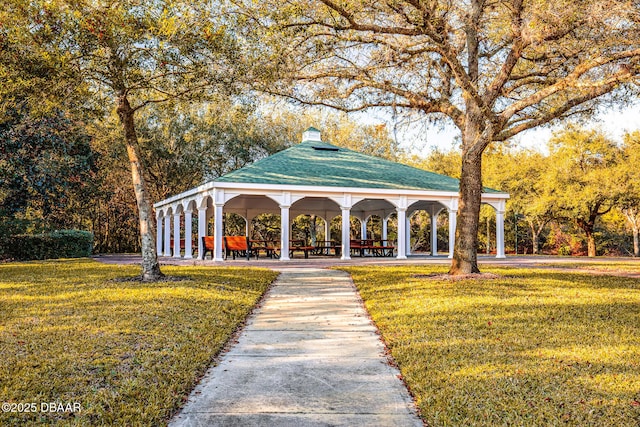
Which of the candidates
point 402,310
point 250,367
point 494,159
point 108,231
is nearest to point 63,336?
point 250,367

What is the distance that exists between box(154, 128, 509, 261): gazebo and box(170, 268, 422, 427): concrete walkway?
11.4m

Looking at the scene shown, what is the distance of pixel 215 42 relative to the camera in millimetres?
10336

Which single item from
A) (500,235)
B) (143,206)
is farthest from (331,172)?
(143,206)

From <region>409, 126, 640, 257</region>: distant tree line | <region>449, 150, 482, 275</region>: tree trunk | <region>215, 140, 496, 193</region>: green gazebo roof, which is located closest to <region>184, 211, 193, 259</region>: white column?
<region>215, 140, 496, 193</region>: green gazebo roof

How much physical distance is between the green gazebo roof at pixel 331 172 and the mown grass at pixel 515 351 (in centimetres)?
1017

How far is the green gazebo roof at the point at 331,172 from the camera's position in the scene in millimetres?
19578

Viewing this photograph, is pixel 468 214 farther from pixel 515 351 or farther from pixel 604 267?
pixel 604 267

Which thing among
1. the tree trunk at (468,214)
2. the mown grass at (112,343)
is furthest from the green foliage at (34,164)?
the tree trunk at (468,214)

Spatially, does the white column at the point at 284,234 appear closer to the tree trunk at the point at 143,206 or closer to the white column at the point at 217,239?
the white column at the point at 217,239

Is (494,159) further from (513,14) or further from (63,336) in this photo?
(63,336)

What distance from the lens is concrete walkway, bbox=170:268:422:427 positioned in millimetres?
3701

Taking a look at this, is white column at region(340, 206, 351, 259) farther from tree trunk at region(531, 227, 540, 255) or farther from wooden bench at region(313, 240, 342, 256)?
tree trunk at region(531, 227, 540, 255)

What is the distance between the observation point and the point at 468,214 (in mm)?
12203

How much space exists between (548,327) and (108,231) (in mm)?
30431
